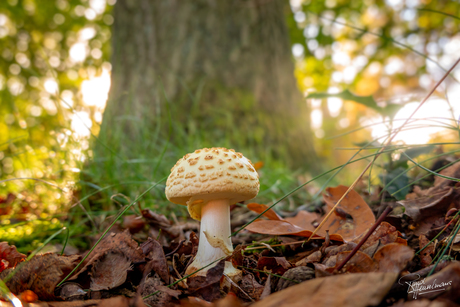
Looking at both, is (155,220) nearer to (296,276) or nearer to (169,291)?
(169,291)

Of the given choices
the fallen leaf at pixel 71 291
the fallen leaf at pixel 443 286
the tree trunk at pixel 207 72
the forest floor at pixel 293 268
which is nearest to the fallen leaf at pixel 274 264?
the forest floor at pixel 293 268

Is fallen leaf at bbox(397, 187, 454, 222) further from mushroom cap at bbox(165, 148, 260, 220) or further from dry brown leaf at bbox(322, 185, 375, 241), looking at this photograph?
mushroom cap at bbox(165, 148, 260, 220)

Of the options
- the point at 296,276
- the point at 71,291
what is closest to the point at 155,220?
the point at 71,291

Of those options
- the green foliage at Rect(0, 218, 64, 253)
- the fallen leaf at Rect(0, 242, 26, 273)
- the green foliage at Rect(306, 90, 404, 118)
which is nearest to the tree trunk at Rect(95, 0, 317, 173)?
the green foliage at Rect(306, 90, 404, 118)

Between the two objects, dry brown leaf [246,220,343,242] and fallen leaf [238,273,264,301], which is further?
dry brown leaf [246,220,343,242]

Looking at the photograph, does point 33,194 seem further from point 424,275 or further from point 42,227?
point 424,275

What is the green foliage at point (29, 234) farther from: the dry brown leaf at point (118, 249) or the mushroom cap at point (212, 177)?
the mushroom cap at point (212, 177)
